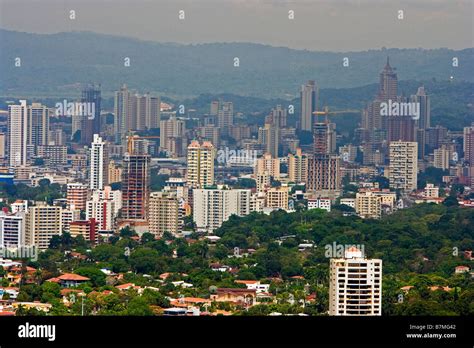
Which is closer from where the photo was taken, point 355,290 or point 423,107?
point 355,290

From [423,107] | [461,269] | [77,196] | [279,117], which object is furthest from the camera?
[423,107]

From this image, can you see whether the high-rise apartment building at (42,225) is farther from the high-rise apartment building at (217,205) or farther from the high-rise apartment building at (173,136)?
the high-rise apartment building at (173,136)

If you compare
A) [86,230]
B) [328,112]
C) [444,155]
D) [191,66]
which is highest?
[191,66]

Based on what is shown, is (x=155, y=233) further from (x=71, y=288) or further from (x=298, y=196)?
(x=71, y=288)

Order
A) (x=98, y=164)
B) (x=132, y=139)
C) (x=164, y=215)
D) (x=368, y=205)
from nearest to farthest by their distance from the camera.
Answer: (x=164, y=215)
(x=368, y=205)
(x=98, y=164)
(x=132, y=139)

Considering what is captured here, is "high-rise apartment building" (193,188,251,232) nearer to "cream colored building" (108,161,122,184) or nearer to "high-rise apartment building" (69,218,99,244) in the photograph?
"cream colored building" (108,161,122,184)

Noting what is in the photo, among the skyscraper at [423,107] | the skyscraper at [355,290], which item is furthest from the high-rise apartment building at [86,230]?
the skyscraper at [423,107]

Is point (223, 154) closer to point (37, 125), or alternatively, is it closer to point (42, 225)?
point (37, 125)

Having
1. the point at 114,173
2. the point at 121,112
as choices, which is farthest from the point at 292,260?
the point at 121,112
